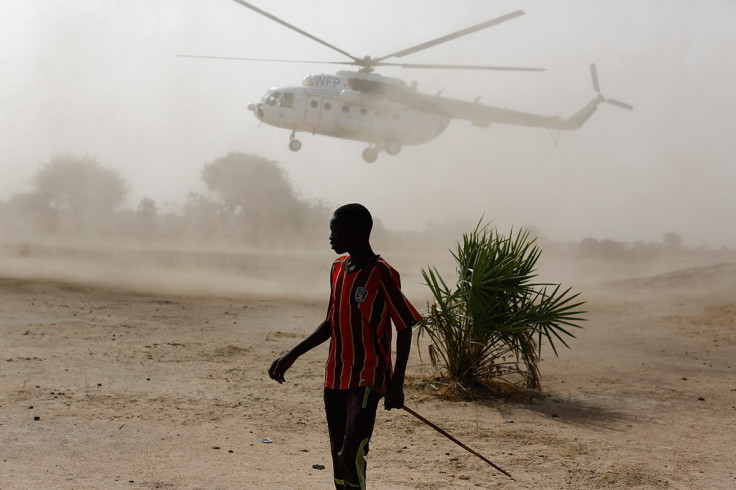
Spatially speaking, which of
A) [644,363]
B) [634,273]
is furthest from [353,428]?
[634,273]

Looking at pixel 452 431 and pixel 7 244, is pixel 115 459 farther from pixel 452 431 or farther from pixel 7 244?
pixel 7 244

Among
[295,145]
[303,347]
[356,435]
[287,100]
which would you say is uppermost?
[287,100]

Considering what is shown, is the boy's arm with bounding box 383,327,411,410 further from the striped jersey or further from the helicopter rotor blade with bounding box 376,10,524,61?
the helicopter rotor blade with bounding box 376,10,524,61

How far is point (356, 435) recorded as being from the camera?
10.4ft

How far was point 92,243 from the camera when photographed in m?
40.2

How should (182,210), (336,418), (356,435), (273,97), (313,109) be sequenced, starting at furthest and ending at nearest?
(182,210)
(273,97)
(313,109)
(336,418)
(356,435)

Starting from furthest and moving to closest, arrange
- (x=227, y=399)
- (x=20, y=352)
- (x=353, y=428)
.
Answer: (x=20, y=352)
(x=227, y=399)
(x=353, y=428)

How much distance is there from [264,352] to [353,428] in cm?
669

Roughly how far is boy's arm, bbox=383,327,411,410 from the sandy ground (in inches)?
64.9

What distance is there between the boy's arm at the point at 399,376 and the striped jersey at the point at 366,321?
41 mm

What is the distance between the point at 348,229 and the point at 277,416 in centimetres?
374

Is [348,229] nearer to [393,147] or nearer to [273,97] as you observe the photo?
[393,147]

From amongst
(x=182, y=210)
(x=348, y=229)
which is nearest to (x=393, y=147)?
(x=348, y=229)

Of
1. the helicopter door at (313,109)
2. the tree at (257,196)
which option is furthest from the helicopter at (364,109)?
the tree at (257,196)
